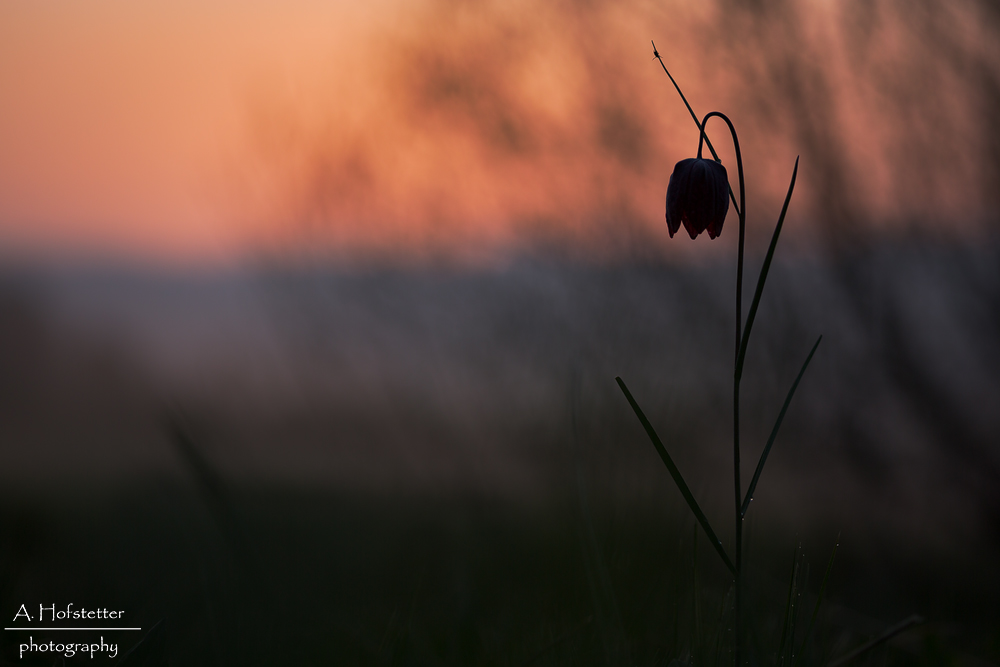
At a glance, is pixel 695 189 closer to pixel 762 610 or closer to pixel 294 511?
pixel 762 610

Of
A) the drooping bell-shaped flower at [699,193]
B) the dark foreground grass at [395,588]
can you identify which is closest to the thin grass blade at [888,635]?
the dark foreground grass at [395,588]

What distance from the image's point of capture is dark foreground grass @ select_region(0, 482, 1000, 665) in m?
0.49

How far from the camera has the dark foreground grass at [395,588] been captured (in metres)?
0.49

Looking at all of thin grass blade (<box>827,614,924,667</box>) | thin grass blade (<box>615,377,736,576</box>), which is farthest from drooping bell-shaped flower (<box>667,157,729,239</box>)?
thin grass blade (<box>827,614,924,667</box>)

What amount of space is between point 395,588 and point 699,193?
0.59 m

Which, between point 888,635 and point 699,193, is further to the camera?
point 699,193

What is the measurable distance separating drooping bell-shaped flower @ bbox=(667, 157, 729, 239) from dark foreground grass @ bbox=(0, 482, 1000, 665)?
339 millimetres

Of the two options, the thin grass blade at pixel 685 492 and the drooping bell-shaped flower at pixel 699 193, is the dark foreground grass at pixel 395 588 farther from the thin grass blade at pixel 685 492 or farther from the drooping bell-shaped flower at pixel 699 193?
the drooping bell-shaped flower at pixel 699 193

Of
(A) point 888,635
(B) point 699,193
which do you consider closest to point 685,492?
(A) point 888,635

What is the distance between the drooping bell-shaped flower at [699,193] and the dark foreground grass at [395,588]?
34 cm

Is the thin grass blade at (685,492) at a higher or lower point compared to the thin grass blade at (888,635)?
higher

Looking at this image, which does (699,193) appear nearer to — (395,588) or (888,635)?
(888,635)

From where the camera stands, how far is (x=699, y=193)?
680mm

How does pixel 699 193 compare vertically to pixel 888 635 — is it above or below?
above
